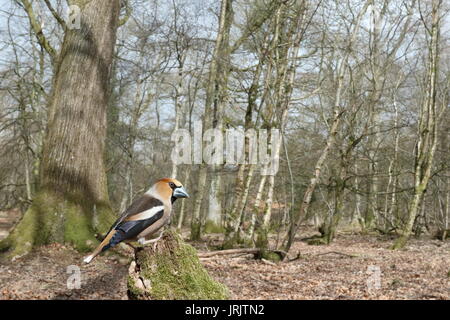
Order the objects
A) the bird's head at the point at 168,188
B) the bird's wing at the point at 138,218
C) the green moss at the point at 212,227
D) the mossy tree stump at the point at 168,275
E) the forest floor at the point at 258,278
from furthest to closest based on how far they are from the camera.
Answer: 1. the green moss at the point at 212,227
2. the forest floor at the point at 258,278
3. the mossy tree stump at the point at 168,275
4. the bird's head at the point at 168,188
5. the bird's wing at the point at 138,218

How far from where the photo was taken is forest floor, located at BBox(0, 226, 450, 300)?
552 centimetres

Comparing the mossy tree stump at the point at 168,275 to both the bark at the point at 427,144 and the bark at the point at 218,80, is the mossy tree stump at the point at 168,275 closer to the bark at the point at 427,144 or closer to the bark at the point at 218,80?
the bark at the point at 218,80

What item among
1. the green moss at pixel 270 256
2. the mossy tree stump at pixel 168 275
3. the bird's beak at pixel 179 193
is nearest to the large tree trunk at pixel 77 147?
the green moss at pixel 270 256

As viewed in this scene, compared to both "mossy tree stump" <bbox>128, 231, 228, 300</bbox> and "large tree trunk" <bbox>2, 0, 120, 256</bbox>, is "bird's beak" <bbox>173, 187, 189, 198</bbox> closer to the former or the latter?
"mossy tree stump" <bbox>128, 231, 228, 300</bbox>

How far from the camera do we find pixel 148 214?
3479mm

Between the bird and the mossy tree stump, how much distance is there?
420 mm

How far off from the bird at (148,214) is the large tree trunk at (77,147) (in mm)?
3828

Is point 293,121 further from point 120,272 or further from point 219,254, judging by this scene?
point 120,272

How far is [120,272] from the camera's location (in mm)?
6449

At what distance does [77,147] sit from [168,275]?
14.3ft

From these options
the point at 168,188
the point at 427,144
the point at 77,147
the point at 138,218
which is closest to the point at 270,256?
the point at 77,147

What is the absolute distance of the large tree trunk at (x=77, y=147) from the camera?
701 centimetres

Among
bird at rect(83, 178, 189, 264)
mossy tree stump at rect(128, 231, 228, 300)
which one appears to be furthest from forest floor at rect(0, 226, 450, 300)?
bird at rect(83, 178, 189, 264)
